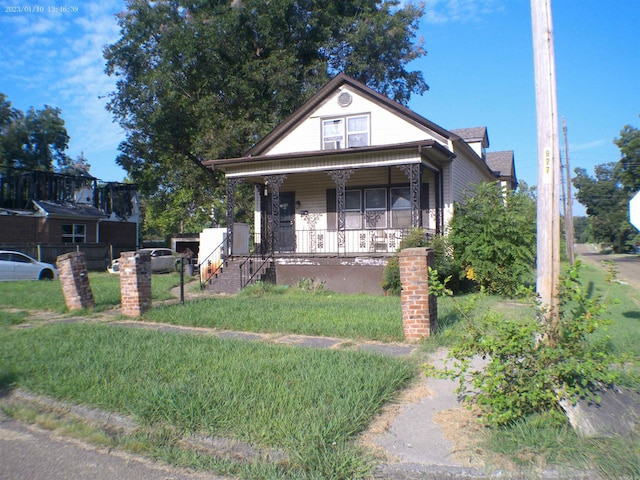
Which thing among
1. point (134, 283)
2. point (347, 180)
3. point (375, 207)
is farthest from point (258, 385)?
point (375, 207)

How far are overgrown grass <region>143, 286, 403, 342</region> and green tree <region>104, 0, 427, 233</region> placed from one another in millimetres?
14263

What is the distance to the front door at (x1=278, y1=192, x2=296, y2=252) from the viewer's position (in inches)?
724

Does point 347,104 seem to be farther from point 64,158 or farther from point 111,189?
point 64,158

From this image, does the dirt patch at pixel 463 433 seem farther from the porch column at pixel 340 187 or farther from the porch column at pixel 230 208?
the porch column at pixel 230 208

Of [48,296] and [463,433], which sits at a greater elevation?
[48,296]

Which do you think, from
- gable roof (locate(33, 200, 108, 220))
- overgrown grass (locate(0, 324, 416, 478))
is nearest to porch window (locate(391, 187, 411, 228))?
overgrown grass (locate(0, 324, 416, 478))

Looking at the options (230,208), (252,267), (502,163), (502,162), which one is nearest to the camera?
(252,267)

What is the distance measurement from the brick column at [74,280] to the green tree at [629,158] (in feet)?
146

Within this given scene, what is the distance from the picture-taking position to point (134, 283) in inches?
404

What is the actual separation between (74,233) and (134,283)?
21072 millimetres

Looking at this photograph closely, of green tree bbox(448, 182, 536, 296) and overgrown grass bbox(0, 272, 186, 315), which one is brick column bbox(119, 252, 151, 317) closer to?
overgrown grass bbox(0, 272, 186, 315)

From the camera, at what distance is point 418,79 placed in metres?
28.7

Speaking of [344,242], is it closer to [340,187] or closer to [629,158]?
[340,187]

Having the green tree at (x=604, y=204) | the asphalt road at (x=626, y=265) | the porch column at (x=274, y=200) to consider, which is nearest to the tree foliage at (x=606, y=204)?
the green tree at (x=604, y=204)
